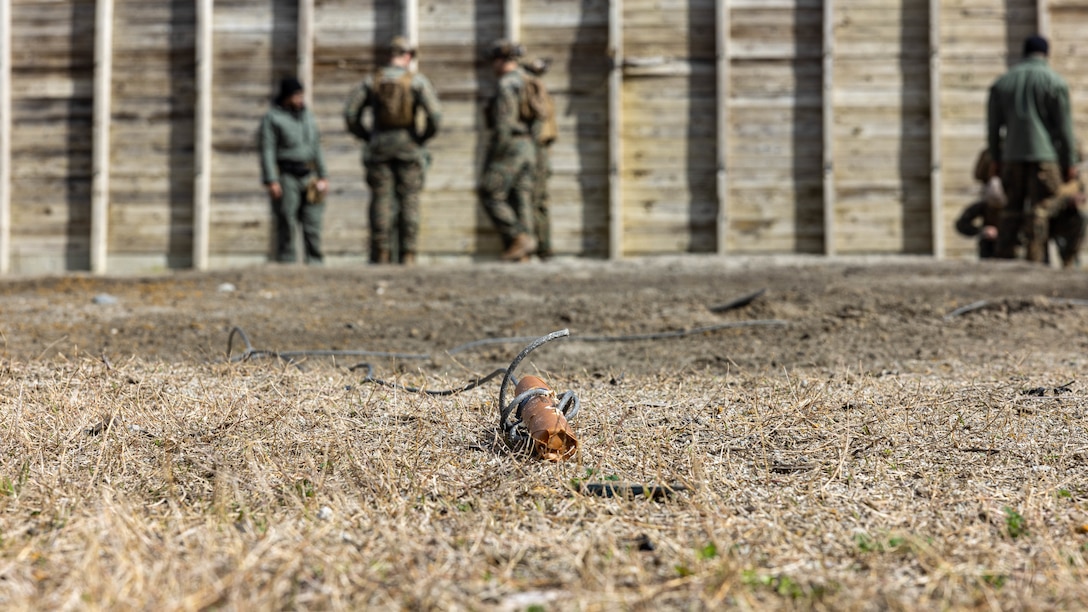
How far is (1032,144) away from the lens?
7.62 m

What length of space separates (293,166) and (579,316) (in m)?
4.29

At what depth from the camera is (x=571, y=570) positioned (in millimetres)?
1776

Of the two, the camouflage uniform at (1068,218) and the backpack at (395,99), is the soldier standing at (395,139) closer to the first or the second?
the backpack at (395,99)

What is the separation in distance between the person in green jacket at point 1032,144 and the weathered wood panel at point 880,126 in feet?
6.10

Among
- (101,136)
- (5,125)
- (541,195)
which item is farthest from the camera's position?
(5,125)

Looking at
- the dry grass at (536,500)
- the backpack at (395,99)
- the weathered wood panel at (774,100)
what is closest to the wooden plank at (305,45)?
the backpack at (395,99)

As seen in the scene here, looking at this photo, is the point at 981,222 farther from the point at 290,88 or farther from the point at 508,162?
the point at 290,88

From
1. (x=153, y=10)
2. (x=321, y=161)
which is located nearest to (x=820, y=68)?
(x=321, y=161)

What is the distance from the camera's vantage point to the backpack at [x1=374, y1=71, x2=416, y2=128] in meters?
8.20

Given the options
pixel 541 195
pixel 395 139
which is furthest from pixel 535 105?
pixel 395 139

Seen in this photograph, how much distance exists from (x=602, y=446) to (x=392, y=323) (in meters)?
2.86

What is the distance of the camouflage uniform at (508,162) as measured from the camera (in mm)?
8281

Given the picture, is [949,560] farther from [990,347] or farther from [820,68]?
[820,68]

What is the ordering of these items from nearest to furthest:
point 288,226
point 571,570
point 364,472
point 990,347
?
point 571,570 → point 364,472 → point 990,347 → point 288,226
